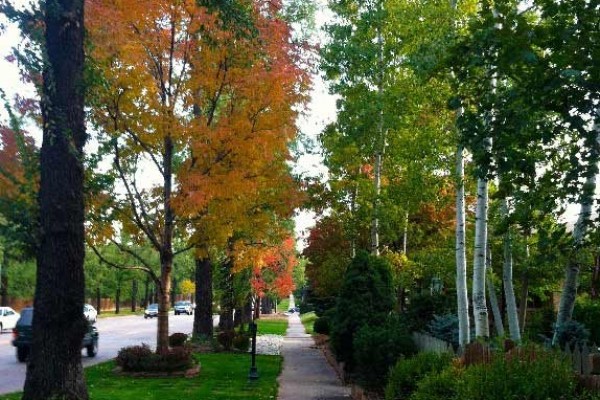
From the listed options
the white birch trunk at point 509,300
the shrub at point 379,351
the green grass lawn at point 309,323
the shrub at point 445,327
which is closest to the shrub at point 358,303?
the shrub at point 445,327

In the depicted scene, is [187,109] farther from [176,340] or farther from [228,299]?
[228,299]

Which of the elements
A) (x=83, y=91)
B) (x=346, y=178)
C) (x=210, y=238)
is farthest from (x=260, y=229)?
(x=83, y=91)

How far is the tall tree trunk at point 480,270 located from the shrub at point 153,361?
8158 mm

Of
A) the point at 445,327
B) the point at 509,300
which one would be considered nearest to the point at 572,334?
the point at 509,300

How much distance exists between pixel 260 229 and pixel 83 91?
977 centimetres

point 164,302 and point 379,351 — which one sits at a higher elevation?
point 164,302

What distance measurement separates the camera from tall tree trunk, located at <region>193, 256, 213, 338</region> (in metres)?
26.0

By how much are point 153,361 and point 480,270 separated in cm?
874

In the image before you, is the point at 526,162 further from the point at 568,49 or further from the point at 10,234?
the point at 10,234

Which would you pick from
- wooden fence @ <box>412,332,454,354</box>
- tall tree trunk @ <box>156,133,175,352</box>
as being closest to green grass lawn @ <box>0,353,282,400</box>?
tall tree trunk @ <box>156,133,175,352</box>

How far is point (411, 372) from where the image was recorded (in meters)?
9.28

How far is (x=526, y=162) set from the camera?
21.5ft

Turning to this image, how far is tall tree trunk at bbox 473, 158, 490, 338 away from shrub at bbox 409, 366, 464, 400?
303 cm

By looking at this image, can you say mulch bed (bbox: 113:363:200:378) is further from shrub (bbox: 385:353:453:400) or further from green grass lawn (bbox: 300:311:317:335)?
green grass lawn (bbox: 300:311:317:335)
